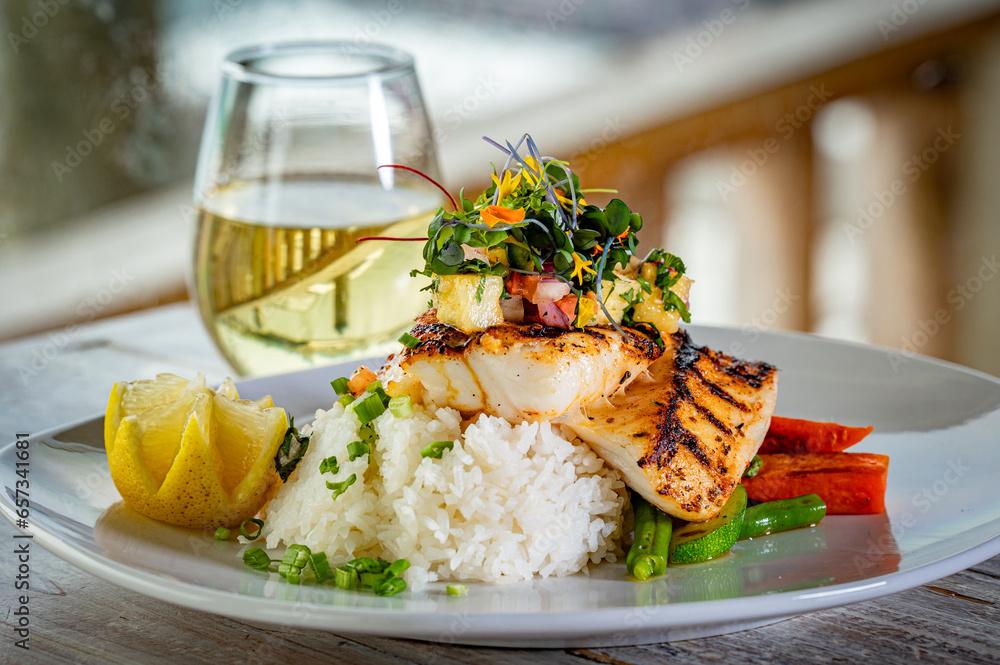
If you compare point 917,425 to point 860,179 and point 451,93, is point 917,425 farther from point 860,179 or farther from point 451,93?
point 860,179

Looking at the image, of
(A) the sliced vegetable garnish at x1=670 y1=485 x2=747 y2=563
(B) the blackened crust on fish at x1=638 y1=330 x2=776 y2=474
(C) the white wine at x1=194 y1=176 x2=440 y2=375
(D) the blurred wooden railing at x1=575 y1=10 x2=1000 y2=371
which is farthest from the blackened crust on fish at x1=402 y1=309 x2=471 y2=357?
(D) the blurred wooden railing at x1=575 y1=10 x2=1000 y2=371

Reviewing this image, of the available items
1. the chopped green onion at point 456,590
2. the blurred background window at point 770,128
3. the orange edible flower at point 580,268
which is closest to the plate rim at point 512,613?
the chopped green onion at point 456,590

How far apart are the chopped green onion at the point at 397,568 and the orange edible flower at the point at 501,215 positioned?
0.65 metres

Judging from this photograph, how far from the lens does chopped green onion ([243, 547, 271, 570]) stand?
1.84m

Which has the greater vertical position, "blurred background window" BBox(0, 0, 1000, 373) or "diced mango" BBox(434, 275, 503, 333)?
"blurred background window" BBox(0, 0, 1000, 373)

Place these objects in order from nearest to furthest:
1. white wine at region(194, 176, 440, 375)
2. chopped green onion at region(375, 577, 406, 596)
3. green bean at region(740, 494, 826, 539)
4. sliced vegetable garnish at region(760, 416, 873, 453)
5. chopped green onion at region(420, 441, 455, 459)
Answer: chopped green onion at region(375, 577, 406, 596)
chopped green onion at region(420, 441, 455, 459)
green bean at region(740, 494, 826, 539)
sliced vegetable garnish at region(760, 416, 873, 453)
white wine at region(194, 176, 440, 375)

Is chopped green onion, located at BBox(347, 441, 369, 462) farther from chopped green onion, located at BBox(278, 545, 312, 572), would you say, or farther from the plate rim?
the plate rim

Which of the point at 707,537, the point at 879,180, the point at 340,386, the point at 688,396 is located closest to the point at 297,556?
the point at 340,386

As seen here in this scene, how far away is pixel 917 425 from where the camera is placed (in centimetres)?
247

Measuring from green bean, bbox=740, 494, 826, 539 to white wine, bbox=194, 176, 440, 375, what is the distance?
1.17 meters

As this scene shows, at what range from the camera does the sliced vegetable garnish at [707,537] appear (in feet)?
6.23

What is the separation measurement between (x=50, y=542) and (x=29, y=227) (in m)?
3.44

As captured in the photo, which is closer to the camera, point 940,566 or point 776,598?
point 776,598

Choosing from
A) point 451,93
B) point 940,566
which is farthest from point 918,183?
point 940,566
